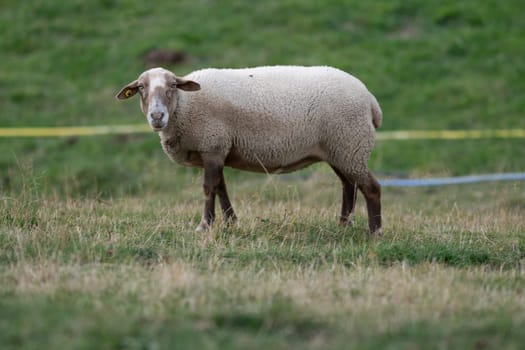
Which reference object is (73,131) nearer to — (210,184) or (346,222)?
(210,184)

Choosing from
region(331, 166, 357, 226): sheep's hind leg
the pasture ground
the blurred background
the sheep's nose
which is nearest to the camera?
the pasture ground

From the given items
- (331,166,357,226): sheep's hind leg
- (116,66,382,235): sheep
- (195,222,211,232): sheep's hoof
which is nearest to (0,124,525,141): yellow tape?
(331,166,357,226): sheep's hind leg

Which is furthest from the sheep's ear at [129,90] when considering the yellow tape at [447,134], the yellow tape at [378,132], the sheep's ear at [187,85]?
the yellow tape at [447,134]

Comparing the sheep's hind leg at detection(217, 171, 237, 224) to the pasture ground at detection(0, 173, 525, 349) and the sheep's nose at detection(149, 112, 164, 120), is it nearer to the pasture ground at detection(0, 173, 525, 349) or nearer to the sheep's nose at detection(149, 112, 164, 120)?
the pasture ground at detection(0, 173, 525, 349)

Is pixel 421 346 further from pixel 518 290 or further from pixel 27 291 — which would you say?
pixel 27 291

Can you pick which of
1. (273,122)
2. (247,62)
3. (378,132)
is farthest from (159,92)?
(247,62)

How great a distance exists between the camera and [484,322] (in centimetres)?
495

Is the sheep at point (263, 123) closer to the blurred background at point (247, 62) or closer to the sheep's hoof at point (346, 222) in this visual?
the sheep's hoof at point (346, 222)

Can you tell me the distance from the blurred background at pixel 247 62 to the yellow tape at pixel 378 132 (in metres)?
0.13

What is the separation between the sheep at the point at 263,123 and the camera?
26.0 ft

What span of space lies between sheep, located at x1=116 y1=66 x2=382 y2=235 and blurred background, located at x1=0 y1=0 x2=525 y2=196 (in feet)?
16.5

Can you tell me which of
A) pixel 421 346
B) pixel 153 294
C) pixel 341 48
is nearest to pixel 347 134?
pixel 153 294

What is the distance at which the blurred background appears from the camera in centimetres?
1438

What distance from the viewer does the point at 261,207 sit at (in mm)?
9398
